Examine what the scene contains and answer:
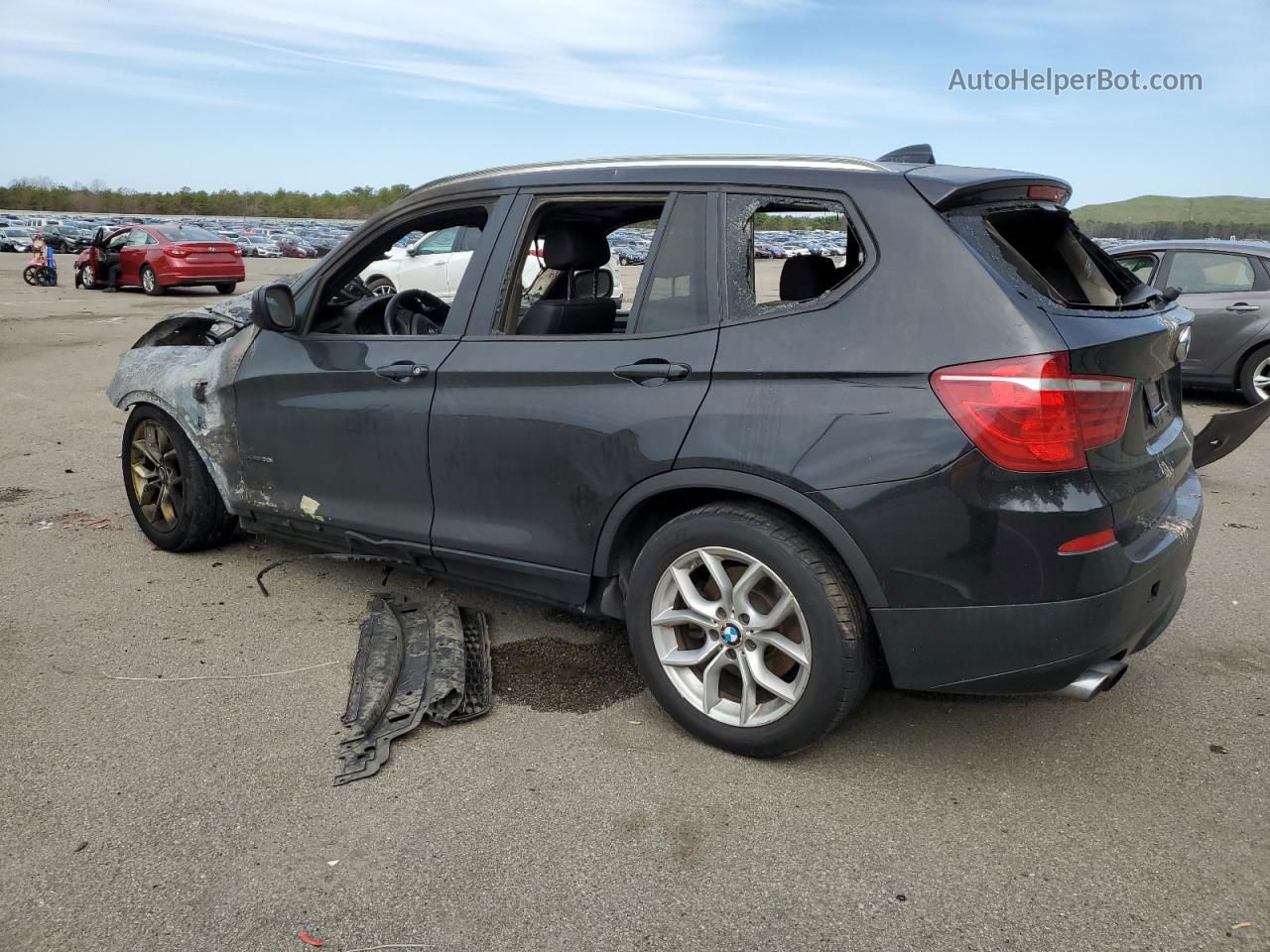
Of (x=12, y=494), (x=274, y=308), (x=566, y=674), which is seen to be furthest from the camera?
(x=12, y=494)

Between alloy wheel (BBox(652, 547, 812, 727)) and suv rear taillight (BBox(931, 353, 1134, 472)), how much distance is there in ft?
2.33

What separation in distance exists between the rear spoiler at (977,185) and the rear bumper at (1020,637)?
1077mm

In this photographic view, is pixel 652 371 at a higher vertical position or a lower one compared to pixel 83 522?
higher

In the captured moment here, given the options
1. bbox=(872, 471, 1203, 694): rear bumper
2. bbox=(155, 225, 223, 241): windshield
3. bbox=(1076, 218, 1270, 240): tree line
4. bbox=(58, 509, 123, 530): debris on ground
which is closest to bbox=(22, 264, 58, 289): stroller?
bbox=(155, 225, 223, 241): windshield

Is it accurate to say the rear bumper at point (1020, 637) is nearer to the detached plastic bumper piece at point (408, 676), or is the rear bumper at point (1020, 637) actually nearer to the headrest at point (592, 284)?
the detached plastic bumper piece at point (408, 676)

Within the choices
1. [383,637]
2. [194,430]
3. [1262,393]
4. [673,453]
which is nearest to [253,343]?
[194,430]

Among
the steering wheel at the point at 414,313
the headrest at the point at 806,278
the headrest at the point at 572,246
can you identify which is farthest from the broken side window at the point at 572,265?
the steering wheel at the point at 414,313

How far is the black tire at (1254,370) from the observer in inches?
380

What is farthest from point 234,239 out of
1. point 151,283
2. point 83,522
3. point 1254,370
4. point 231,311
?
point 231,311

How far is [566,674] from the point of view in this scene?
151 inches

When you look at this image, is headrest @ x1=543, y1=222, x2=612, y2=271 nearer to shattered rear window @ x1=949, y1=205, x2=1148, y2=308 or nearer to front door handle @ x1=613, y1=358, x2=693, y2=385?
front door handle @ x1=613, y1=358, x2=693, y2=385

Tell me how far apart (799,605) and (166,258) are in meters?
23.0

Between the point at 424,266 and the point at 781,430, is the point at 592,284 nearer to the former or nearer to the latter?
→ the point at 781,430

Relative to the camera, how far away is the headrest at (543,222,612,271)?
3.94 metres
